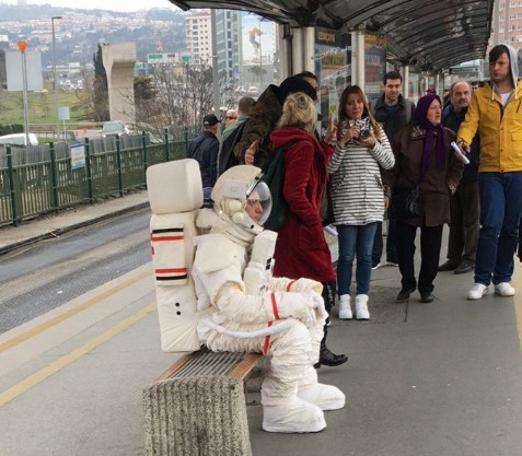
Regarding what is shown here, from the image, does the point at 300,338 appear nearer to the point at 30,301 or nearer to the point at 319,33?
the point at 319,33

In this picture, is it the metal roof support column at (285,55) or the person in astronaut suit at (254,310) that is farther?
the metal roof support column at (285,55)

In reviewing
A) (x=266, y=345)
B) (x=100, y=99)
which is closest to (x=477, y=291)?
(x=266, y=345)

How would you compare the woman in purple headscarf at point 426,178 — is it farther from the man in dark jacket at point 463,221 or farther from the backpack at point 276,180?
the backpack at point 276,180

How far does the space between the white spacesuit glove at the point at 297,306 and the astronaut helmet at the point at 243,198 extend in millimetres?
376

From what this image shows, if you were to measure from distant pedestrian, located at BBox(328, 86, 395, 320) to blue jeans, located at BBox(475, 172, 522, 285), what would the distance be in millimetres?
830

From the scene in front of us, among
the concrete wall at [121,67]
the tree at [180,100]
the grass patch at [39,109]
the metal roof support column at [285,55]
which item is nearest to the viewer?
the metal roof support column at [285,55]

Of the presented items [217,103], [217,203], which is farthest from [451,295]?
[217,103]

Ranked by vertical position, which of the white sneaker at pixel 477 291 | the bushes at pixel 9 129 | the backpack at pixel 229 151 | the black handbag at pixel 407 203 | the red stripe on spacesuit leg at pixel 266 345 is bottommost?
the bushes at pixel 9 129

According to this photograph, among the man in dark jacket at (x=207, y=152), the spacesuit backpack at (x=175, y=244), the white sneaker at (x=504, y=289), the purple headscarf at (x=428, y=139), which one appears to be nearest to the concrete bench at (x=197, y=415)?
the spacesuit backpack at (x=175, y=244)

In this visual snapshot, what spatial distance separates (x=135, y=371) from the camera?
5387 millimetres

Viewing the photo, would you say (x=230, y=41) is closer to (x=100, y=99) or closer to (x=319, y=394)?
(x=100, y=99)

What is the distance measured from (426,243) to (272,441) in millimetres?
2890

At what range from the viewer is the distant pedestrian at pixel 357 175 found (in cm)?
591

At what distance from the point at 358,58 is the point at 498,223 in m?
3.40
